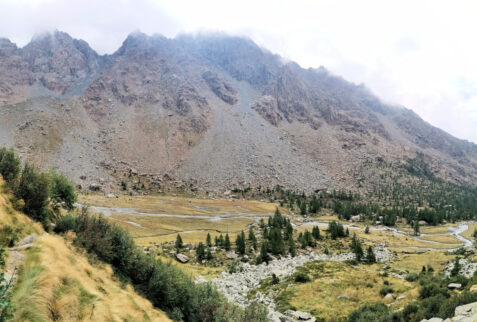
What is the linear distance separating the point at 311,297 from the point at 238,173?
141 meters

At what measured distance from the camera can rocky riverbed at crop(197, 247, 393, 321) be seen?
83.6 feet

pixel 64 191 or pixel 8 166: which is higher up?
pixel 8 166

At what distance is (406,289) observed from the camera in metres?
28.6

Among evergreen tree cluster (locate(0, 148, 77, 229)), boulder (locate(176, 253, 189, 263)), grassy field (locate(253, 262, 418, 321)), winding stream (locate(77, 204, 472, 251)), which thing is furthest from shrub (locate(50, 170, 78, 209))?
winding stream (locate(77, 204, 472, 251))

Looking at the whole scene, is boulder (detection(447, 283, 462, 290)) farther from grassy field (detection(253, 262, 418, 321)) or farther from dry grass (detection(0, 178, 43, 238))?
dry grass (detection(0, 178, 43, 238))

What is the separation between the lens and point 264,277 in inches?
1592

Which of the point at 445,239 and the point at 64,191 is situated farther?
the point at 445,239

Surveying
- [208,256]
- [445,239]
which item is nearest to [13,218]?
[208,256]

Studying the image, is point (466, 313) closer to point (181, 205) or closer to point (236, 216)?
point (236, 216)

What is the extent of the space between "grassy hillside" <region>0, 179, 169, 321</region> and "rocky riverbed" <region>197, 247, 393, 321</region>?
1581 cm

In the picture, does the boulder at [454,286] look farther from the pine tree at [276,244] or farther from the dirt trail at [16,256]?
the pine tree at [276,244]

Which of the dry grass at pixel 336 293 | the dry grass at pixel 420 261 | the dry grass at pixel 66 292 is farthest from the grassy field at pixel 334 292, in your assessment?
the dry grass at pixel 66 292

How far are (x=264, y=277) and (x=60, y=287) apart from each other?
116 feet

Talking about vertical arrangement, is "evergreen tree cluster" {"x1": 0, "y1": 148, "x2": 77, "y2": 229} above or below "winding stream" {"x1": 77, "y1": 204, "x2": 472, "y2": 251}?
above
